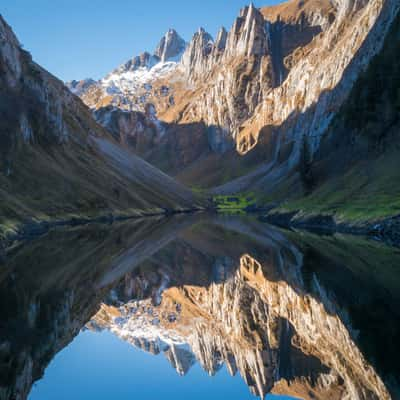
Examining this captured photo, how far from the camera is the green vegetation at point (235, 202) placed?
161250mm

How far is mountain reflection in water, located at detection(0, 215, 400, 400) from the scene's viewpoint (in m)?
11.8

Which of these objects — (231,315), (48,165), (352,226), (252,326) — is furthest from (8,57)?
(252,326)

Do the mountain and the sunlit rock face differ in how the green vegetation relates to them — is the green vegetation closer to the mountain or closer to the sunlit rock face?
the mountain

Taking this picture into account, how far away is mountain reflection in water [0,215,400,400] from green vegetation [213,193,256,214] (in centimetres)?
12393

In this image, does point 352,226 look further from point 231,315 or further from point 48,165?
point 48,165

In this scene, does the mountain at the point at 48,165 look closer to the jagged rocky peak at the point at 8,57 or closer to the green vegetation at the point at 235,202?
the jagged rocky peak at the point at 8,57

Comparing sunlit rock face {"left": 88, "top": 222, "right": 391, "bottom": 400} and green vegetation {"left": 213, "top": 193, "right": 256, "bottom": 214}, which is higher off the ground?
green vegetation {"left": 213, "top": 193, "right": 256, "bottom": 214}

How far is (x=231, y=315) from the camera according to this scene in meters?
18.9

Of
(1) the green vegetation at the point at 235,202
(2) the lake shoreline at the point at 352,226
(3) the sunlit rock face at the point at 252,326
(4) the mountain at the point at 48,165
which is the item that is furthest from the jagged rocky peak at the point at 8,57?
(3) the sunlit rock face at the point at 252,326

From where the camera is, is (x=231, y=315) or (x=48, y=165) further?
(x=48, y=165)

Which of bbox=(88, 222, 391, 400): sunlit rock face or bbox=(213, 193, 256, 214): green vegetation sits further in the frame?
bbox=(213, 193, 256, 214): green vegetation

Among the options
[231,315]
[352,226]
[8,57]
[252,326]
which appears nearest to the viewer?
[252,326]

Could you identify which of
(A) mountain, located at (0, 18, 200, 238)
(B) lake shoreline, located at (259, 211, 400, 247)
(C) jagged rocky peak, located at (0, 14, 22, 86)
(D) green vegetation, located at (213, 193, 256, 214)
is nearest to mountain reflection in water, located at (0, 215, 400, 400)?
(B) lake shoreline, located at (259, 211, 400, 247)

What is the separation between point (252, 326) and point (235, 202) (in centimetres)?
16147
